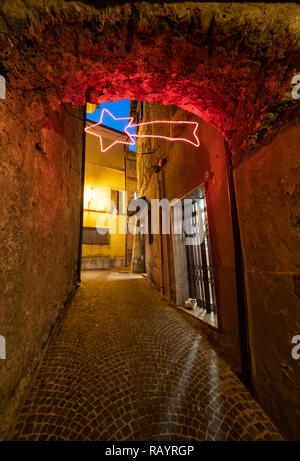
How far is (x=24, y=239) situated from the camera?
2121 mm

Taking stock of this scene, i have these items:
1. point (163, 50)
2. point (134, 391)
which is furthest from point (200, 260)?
point (163, 50)

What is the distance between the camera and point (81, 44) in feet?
5.14

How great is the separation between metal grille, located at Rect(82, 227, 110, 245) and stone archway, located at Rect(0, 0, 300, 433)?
38.2 feet

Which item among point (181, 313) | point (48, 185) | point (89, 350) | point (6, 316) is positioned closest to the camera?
point (6, 316)

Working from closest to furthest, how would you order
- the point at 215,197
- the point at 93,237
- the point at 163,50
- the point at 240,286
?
the point at 163,50 → the point at 240,286 → the point at 215,197 → the point at 93,237

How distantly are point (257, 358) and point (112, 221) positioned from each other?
45.8 ft

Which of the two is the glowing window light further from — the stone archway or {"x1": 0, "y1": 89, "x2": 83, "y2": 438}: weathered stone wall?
the stone archway

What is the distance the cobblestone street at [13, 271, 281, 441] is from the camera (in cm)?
168

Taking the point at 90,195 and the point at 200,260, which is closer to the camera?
the point at 200,260

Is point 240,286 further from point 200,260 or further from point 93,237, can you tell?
point 93,237

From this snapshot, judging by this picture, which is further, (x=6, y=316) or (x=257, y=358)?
(x=257, y=358)

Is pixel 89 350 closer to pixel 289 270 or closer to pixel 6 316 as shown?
pixel 6 316

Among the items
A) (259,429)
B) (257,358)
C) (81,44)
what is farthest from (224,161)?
(259,429)

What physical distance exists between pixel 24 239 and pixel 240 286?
3.09 m
